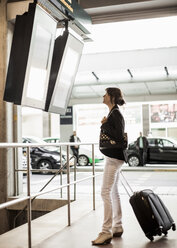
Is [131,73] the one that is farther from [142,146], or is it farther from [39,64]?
[39,64]

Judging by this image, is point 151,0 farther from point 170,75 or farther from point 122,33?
point 170,75

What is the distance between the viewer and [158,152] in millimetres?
18266

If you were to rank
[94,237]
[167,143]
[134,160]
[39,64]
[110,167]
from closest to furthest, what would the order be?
[110,167] → [94,237] → [39,64] → [167,143] → [134,160]

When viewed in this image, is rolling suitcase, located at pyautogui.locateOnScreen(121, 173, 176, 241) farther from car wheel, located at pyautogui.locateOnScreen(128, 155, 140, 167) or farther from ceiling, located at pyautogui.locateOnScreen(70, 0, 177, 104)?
car wheel, located at pyautogui.locateOnScreen(128, 155, 140, 167)

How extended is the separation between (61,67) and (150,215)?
10.7 ft

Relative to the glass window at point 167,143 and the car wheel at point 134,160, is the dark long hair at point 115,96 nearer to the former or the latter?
the car wheel at point 134,160

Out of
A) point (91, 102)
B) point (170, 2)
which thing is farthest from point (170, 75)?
point (170, 2)

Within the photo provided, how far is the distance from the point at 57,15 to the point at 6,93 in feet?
4.97

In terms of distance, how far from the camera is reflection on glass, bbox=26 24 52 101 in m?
5.69

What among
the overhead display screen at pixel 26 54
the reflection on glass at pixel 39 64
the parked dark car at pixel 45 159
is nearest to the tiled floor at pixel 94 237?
the overhead display screen at pixel 26 54

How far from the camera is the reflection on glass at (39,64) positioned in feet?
18.7

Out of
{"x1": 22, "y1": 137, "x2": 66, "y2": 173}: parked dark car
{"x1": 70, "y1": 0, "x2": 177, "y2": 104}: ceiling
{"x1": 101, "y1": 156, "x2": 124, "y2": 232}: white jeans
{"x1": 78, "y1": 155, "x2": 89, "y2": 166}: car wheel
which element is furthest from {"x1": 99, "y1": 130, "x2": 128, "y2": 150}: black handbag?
{"x1": 78, "y1": 155, "x2": 89, "y2": 166}: car wheel

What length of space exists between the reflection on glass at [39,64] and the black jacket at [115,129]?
1694 mm

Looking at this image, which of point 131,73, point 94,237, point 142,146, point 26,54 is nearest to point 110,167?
point 94,237
